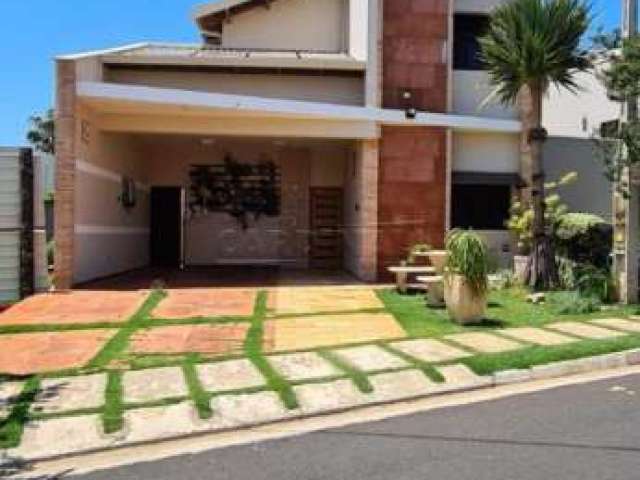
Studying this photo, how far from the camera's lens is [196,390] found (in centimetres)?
914

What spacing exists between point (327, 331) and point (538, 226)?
5.99 m

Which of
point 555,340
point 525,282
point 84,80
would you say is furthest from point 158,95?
point 555,340

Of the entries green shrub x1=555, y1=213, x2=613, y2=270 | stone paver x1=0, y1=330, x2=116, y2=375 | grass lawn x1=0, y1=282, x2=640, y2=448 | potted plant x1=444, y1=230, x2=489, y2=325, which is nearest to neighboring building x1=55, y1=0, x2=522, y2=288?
green shrub x1=555, y1=213, x2=613, y2=270

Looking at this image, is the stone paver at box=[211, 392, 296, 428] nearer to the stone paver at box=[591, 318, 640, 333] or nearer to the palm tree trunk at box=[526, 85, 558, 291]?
the stone paver at box=[591, 318, 640, 333]

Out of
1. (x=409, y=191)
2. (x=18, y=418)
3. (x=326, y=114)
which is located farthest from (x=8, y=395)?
(x=409, y=191)

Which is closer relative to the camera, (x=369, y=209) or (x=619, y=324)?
(x=619, y=324)

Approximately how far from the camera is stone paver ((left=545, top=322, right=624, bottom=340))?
1227cm

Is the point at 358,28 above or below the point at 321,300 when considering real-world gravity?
above

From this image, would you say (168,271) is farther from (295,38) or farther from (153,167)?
(295,38)

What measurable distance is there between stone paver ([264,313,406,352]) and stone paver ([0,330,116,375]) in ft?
7.52

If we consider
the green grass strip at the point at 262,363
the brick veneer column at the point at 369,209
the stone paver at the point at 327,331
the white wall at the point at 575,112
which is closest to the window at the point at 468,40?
the white wall at the point at 575,112

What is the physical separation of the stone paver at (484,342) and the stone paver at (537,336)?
281mm

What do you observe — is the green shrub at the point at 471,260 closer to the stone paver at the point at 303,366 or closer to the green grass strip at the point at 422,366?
the green grass strip at the point at 422,366

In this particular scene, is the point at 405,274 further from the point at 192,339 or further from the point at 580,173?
the point at 580,173
